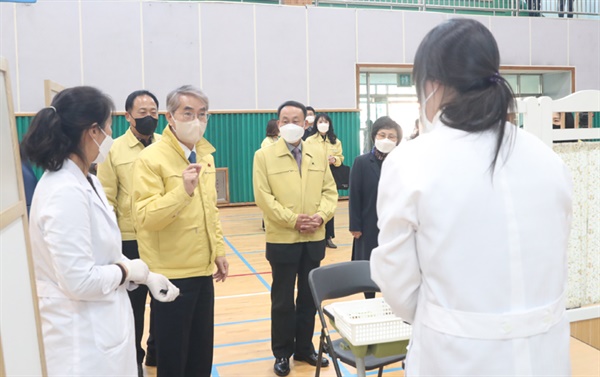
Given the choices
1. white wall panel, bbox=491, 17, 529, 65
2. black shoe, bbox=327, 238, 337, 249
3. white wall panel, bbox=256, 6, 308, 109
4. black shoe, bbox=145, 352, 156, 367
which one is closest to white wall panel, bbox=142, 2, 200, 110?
white wall panel, bbox=256, 6, 308, 109

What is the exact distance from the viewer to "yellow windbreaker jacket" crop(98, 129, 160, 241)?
3.57m

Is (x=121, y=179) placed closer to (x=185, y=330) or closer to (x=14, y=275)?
(x=185, y=330)

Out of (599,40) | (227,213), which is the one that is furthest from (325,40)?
(599,40)

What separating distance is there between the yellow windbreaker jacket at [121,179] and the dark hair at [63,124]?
1.44 metres

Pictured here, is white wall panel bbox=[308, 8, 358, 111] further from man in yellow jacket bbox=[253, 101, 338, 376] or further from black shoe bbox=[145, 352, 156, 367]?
black shoe bbox=[145, 352, 156, 367]

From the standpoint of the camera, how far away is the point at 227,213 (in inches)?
421

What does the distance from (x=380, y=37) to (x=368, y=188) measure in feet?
27.3

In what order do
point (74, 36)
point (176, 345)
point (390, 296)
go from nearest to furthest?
point (390, 296) → point (176, 345) → point (74, 36)

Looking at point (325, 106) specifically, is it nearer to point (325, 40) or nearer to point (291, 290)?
point (325, 40)


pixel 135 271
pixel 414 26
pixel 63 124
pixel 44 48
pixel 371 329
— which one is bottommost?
pixel 371 329

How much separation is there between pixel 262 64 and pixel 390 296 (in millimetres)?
10003

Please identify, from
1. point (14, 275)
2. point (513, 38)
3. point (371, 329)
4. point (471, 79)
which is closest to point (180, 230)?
point (371, 329)

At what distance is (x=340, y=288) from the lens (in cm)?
295

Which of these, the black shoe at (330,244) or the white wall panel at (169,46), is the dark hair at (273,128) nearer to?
the black shoe at (330,244)
